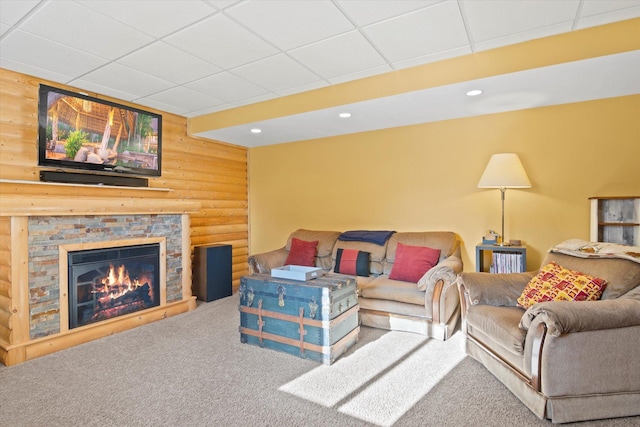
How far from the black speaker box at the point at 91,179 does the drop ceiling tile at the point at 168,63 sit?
1.24 m

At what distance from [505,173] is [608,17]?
144 cm

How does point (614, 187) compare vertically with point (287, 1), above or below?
below

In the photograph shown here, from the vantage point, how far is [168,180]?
14.2ft

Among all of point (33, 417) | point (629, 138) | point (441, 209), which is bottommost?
point (33, 417)

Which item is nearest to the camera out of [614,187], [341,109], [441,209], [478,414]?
[478,414]

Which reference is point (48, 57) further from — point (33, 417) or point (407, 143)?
point (407, 143)

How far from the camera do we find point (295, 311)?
2801 millimetres

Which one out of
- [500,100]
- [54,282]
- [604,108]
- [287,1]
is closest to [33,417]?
[54,282]

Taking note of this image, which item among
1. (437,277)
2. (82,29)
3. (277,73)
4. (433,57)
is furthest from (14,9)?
(437,277)

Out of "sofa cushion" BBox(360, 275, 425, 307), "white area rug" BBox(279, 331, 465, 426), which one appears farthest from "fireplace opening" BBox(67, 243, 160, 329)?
"sofa cushion" BBox(360, 275, 425, 307)

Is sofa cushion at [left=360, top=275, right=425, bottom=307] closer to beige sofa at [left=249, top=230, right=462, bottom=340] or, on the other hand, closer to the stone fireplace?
beige sofa at [left=249, top=230, right=462, bottom=340]

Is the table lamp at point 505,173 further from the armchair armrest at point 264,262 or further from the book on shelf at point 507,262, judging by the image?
the armchair armrest at point 264,262

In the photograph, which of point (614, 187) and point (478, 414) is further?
point (614, 187)

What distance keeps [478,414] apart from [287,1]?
2739 mm
